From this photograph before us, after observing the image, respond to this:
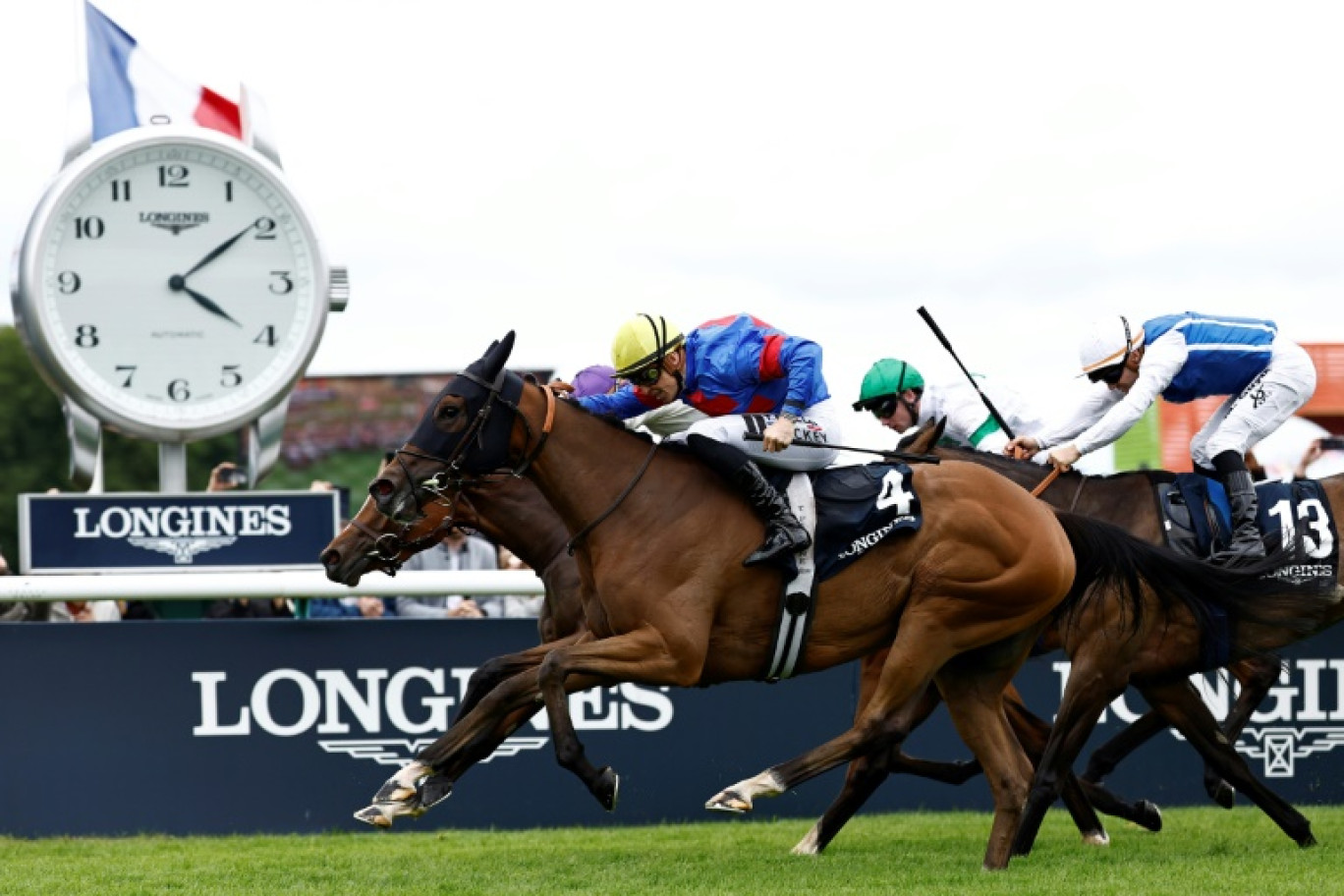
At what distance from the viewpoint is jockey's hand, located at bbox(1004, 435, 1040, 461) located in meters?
8.11

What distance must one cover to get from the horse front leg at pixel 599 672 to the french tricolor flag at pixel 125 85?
4.11 meters

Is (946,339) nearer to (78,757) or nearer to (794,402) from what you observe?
(794,402)

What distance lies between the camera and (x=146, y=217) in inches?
357

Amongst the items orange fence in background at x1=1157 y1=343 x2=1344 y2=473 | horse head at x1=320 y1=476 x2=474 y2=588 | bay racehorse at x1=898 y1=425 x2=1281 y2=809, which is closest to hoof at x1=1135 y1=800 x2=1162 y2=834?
bay racehorse at x1=898 y1=425 x2=1281 y2=809

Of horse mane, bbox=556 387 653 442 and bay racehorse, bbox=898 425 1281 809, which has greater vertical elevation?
horse mane, bbox=556 387 653 442

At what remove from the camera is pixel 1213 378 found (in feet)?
25.8

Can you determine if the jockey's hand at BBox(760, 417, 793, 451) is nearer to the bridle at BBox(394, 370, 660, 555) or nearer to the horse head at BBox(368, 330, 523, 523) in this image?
the bridle at BBox(394, 370, 660, 555)

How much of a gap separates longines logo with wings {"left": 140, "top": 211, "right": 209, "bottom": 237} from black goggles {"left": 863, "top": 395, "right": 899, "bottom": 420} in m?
3.11

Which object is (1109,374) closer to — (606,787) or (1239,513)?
(1239,513)

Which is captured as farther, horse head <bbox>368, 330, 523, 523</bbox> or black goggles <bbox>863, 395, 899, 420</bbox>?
black goggles <bbox>863, 395, 899, 420</bbox>

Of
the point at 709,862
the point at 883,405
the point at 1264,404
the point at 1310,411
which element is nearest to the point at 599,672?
the point at 709,862

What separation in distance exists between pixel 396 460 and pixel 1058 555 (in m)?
2.19

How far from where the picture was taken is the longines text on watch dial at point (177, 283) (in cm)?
896

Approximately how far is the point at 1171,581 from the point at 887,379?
1.71m
